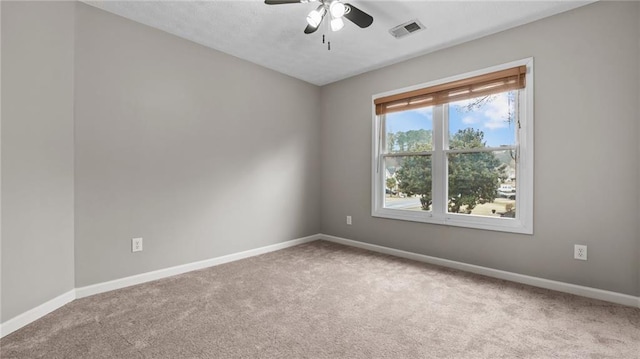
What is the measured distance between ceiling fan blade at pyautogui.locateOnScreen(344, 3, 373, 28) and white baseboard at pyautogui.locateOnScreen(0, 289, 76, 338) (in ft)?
10.3

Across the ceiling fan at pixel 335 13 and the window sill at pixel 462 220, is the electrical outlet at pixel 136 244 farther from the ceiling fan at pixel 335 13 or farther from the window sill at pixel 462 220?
the window sill at pixel 462 220

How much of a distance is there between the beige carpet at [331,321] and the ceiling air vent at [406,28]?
2.48m

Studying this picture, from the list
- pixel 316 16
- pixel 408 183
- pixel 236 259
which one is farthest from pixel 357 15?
pixel 236 259

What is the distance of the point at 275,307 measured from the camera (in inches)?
84.5

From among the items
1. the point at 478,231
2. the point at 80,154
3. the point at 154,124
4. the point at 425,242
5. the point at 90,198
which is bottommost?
the point at 425,242

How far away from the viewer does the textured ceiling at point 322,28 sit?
2.39 metres

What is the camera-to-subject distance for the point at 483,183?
9.80ft

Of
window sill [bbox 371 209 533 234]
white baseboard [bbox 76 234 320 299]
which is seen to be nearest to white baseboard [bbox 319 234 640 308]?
window sill [bbox 371 209 533 234]

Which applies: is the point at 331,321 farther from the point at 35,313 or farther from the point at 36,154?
the point at 36,154

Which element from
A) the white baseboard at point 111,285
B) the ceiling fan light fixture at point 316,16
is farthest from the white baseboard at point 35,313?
the ceiling fan light fixture at point 316,16

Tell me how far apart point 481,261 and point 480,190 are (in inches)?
29.6

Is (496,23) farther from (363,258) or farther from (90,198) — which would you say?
(90,198)

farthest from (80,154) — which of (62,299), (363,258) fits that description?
(363,258)

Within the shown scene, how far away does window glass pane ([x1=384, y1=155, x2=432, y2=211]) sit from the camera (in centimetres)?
343
